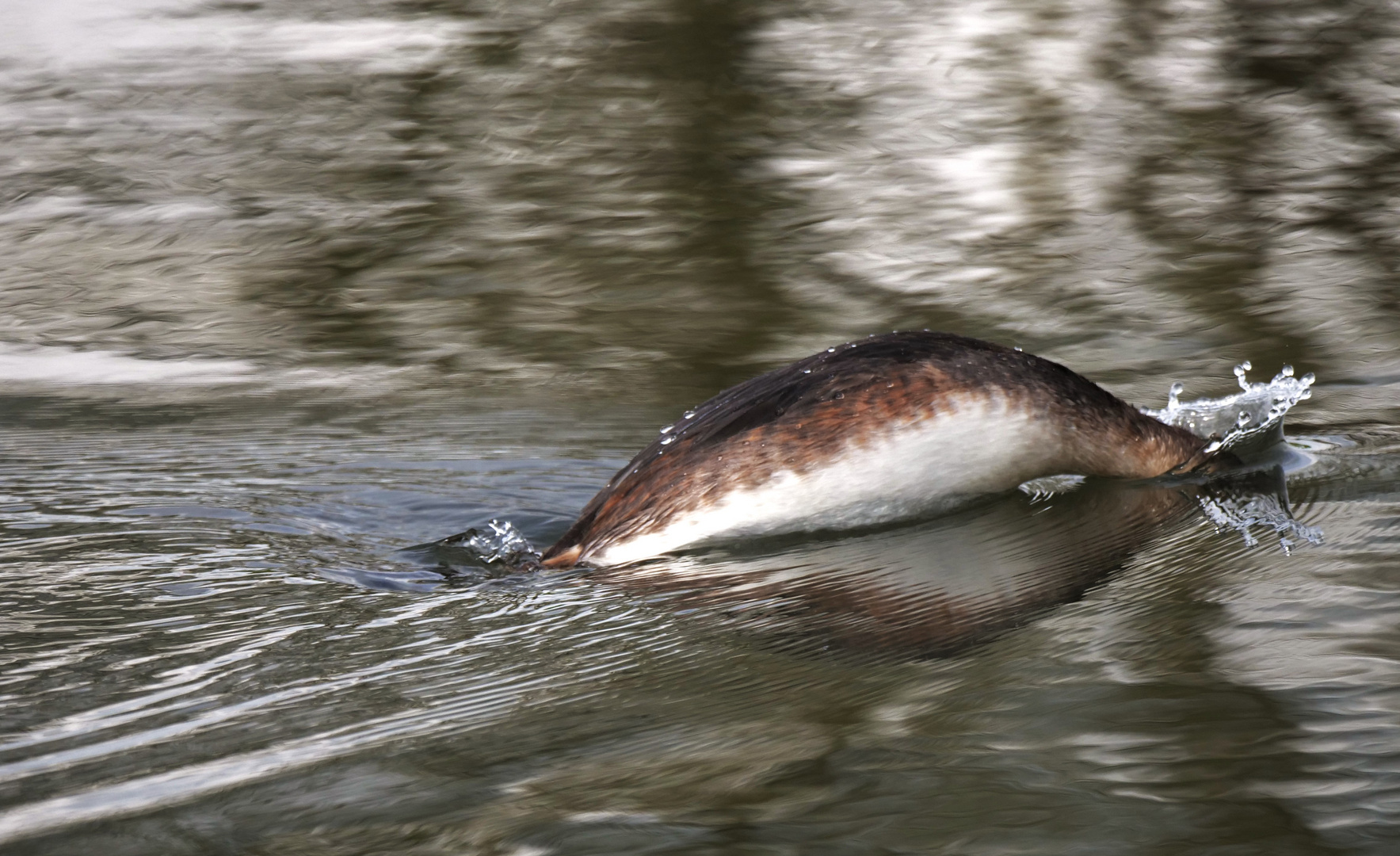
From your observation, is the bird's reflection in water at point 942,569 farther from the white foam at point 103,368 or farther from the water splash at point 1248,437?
the white foam at point 103,368

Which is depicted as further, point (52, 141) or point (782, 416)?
point (52, 141)

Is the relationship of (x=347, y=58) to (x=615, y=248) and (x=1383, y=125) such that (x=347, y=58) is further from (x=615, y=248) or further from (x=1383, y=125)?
(x=1383, y=125)

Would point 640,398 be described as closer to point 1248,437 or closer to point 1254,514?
point 1248,437

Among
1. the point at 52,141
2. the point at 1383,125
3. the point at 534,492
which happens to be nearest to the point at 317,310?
the point at 534,492

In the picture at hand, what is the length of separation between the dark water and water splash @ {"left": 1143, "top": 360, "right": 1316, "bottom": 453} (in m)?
0.21

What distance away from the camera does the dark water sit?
269cm

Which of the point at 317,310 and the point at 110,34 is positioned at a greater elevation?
the point at 110,34

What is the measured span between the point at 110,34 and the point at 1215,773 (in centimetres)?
1121

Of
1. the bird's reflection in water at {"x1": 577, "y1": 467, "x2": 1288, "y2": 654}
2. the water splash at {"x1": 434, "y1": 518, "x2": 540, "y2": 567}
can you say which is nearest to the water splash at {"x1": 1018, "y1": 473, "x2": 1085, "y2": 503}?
the bird's reflection in water at {"x1": 577, "y1": 467, "x2": 1288, "y2": 654}

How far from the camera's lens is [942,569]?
12.7 ft

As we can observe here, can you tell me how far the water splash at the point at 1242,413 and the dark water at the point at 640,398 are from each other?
0.21 m

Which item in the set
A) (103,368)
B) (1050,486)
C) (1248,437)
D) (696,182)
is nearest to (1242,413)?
(1248,437)

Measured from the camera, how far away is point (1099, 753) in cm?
269

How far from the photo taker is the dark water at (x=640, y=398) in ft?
8.81
